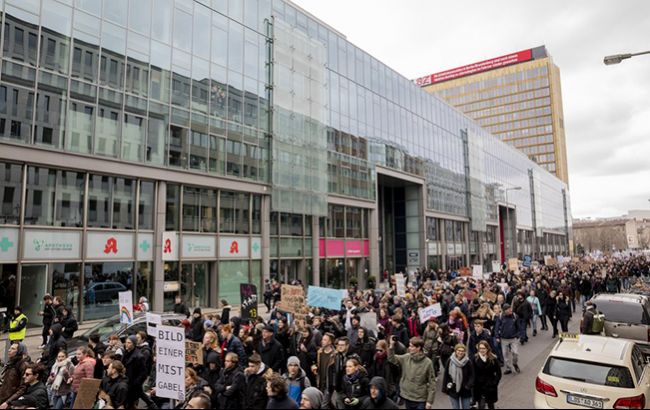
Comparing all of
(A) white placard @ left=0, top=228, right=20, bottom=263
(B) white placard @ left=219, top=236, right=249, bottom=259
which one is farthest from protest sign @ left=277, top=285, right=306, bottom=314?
(B) white placard @ left=219, top=236, right=249, bottom=259

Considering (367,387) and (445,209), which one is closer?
(367,387)

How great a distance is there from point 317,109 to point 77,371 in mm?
28781

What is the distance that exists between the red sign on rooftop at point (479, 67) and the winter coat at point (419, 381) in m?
148

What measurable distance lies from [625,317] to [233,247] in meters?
20.1

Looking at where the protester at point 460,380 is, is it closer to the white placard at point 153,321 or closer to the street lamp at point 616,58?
the white placard at point 153,321

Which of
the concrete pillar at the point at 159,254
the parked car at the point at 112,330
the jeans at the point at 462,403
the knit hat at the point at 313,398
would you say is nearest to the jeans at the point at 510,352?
the jeans at the point at 462,403

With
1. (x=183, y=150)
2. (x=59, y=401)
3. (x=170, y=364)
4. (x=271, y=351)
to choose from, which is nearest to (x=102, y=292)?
(x=183, y=150)

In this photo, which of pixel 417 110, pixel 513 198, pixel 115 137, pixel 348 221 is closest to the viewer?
pixel 115 137

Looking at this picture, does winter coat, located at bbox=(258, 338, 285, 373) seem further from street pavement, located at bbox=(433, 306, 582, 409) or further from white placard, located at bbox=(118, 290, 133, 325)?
white placard, located at bbox=(118, 290, 133, 325)

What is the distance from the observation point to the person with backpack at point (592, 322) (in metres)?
13.3

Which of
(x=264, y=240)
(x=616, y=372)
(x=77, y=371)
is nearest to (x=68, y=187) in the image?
Answer: (x=264, y=240)

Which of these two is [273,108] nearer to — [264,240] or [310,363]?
[264,240]

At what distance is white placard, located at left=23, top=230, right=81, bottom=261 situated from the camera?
757 inches

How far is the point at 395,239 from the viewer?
52.1 metres
